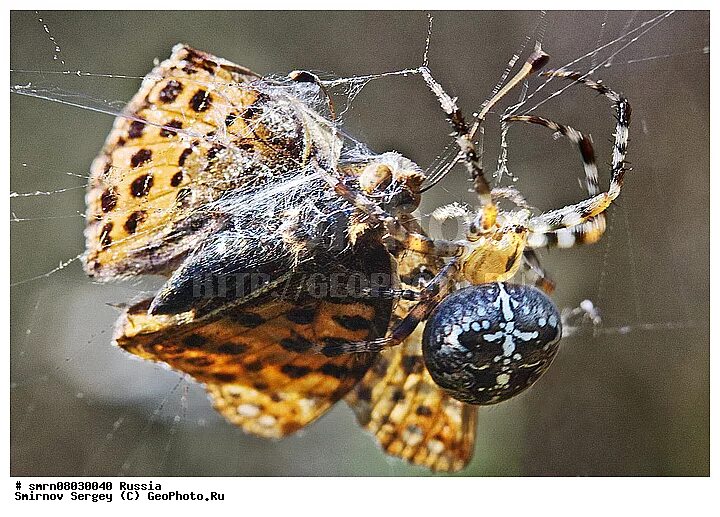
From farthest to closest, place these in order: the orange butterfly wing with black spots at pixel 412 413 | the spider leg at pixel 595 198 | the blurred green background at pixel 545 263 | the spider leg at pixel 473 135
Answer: the blurred green background at pixel 545 263 < the orange butterfly wing with black spots at pixel 412 413 < the spider leg at pixel 595 198 < the spider leg at pixel 473 135

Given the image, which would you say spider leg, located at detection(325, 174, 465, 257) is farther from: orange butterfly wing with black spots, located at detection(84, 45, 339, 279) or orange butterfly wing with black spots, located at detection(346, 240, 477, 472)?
orange butterfly wing with black spots, located at detection(346, 240, 477, 472)

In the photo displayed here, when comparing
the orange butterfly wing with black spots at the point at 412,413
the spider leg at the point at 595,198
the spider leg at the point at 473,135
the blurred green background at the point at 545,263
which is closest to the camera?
the spider leg at the point at 473,135

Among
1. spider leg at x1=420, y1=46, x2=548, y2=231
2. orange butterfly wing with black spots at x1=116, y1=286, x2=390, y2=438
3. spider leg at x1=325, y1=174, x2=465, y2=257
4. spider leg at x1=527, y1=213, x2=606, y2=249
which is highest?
spider leg at x1=420, y1=46, x2=548, y2=231

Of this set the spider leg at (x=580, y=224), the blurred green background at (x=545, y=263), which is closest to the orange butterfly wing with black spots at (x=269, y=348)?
Answer: the spider leg at (x=580, y=224)

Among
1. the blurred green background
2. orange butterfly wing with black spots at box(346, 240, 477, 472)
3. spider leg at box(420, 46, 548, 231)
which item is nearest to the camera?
spider leg at box(420, 46, 548, 231)

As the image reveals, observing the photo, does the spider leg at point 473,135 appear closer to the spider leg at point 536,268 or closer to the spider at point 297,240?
the spider at point 297,240

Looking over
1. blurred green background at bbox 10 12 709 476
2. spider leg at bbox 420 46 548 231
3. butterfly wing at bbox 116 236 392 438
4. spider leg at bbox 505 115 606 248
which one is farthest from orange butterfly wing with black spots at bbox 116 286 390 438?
blurred green background at bbox 10 12 709 476

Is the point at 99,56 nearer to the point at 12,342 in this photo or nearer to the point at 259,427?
the point at 12,342
